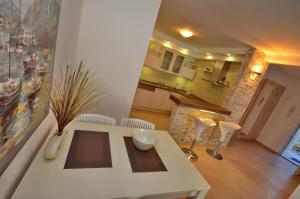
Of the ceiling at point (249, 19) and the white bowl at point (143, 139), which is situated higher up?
the ceiling at point (249, 19)

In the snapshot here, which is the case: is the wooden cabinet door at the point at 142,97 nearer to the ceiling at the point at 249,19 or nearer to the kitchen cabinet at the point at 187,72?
the kitchen cabinet at the point at 187,72

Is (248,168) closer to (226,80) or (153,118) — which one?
(226,80)

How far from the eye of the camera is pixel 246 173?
3.02 meters

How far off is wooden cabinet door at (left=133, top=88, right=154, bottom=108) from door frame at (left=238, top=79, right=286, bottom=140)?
9.58ft

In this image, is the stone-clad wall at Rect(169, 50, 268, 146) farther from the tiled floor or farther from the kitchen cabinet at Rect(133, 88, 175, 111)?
the kitchen cabinet at Rect(133, 88, 175, 111)

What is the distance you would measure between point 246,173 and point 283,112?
305cm

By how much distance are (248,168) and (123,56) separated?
11.7 ft

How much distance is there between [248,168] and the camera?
324 cm

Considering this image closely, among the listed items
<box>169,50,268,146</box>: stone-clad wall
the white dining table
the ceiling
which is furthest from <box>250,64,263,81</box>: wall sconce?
the white dining table

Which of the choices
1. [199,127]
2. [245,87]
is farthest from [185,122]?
[245,87]

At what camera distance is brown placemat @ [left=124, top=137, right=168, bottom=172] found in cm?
121

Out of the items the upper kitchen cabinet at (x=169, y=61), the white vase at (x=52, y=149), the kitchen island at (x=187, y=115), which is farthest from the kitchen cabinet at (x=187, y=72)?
the white vase at (x=52, y=149)

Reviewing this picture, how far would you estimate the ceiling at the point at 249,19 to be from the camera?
1.79 metres

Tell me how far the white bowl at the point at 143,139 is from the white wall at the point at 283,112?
15.3ft
